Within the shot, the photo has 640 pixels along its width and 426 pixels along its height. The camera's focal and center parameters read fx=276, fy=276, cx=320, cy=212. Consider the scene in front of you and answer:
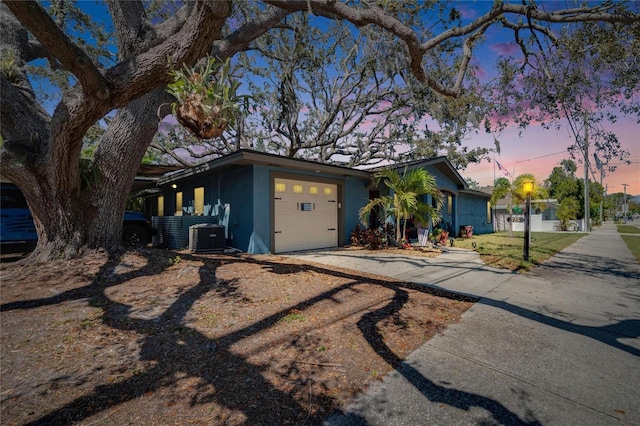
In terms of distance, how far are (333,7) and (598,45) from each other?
479 centimetres

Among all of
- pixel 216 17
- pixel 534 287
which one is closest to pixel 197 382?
pixel 216 17

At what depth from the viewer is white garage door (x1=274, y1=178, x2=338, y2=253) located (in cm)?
924

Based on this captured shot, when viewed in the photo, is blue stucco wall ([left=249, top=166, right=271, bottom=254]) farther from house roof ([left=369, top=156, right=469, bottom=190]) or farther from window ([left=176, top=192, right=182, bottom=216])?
window ([left=176, top=192, right=182, bottom=216])

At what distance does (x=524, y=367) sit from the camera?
8.75 feet

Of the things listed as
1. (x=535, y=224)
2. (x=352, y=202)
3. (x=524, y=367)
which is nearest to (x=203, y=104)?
(x=524, y=367)

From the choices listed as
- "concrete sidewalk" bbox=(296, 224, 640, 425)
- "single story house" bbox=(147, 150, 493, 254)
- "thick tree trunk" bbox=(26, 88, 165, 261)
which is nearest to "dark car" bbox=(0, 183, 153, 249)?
"thick tree trunk" bbox=(26, 88, 165, 261)

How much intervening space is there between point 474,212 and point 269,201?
15882 mm

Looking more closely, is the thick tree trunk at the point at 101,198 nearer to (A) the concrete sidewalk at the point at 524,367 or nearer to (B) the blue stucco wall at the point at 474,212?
(A) the concrete sidewalk at the point at 524,367

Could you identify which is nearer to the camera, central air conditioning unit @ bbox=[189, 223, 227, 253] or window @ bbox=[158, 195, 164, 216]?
central air conditioning unit @ bbox=[189, 223, 227, 253]

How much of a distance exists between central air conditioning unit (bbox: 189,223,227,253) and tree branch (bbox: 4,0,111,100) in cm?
519

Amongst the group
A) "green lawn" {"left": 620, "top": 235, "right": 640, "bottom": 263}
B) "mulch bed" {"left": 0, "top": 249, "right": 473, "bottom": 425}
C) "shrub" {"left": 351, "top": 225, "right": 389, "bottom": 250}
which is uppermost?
"shrub" {"left": 351, "top": 225, "right": 389, "bottom": 250}

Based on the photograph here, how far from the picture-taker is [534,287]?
5.50 m

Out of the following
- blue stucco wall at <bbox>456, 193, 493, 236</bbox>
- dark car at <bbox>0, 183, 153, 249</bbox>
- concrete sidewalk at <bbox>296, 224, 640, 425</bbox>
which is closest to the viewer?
concrete sidewalk at <bbox>296, 224, 640, 425</bbox>

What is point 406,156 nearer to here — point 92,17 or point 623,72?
point 623,72
